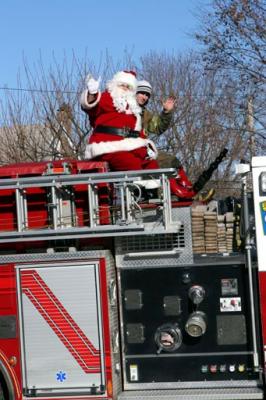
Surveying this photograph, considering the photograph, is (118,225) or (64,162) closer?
(118,225)

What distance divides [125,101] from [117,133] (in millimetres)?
334

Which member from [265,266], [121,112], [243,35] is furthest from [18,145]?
[265,266]

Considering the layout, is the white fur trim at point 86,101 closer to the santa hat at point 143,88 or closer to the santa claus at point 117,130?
the santa claus at point 117,130

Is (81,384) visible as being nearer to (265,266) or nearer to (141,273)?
(141,273)

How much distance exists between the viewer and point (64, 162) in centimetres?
Answer: 598

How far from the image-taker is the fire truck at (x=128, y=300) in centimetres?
546

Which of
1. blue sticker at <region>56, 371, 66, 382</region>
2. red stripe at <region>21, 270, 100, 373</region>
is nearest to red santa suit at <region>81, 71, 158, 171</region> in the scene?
red stripe at <region>21, 270, 100, 373</region>

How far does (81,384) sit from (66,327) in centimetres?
47

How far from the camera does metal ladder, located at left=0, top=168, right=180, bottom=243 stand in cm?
541

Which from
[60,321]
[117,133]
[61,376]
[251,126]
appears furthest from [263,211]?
[251,126]

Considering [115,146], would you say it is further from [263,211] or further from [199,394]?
[199,394]

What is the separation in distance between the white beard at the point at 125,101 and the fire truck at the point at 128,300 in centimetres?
89

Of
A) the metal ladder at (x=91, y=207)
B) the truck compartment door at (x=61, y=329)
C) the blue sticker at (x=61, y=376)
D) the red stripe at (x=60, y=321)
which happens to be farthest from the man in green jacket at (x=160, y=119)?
the blue sticker at (x=61, y=376)

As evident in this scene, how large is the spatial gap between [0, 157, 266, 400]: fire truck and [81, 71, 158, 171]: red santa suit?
0.50 meters
